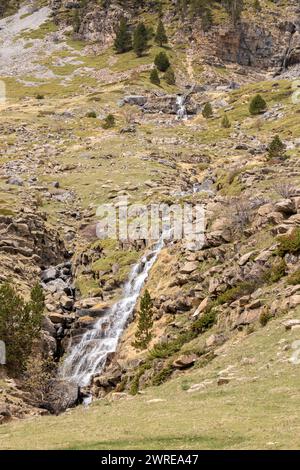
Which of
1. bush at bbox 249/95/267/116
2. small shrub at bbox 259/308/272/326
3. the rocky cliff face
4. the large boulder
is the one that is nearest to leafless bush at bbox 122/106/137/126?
bush at bbox 249/95/267/116

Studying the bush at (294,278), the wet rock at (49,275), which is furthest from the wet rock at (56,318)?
the bush at (294,278)

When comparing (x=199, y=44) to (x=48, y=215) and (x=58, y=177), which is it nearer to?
(x=58, y=177)

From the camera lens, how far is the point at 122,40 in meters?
173

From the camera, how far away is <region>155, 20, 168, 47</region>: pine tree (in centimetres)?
A: 16825

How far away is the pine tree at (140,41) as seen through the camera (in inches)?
6599

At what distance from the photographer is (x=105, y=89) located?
14162cm

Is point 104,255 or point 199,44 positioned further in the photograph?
point 199,44

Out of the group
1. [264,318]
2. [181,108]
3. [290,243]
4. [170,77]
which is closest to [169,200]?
[290,243]

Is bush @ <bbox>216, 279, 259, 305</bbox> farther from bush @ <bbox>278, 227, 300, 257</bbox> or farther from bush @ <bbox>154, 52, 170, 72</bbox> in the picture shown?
bush @ <bbox>154, 52, 170, 72</bbox>

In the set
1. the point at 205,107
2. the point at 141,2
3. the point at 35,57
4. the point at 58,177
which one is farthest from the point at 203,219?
the point at 141,2

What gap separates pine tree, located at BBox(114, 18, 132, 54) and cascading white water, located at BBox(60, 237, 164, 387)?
5289 inches

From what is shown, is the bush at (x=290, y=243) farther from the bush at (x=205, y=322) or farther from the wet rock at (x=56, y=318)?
the wet rock at (x=56, y=318)

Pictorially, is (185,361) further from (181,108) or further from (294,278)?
(181,108)

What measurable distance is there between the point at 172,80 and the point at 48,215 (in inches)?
3302
